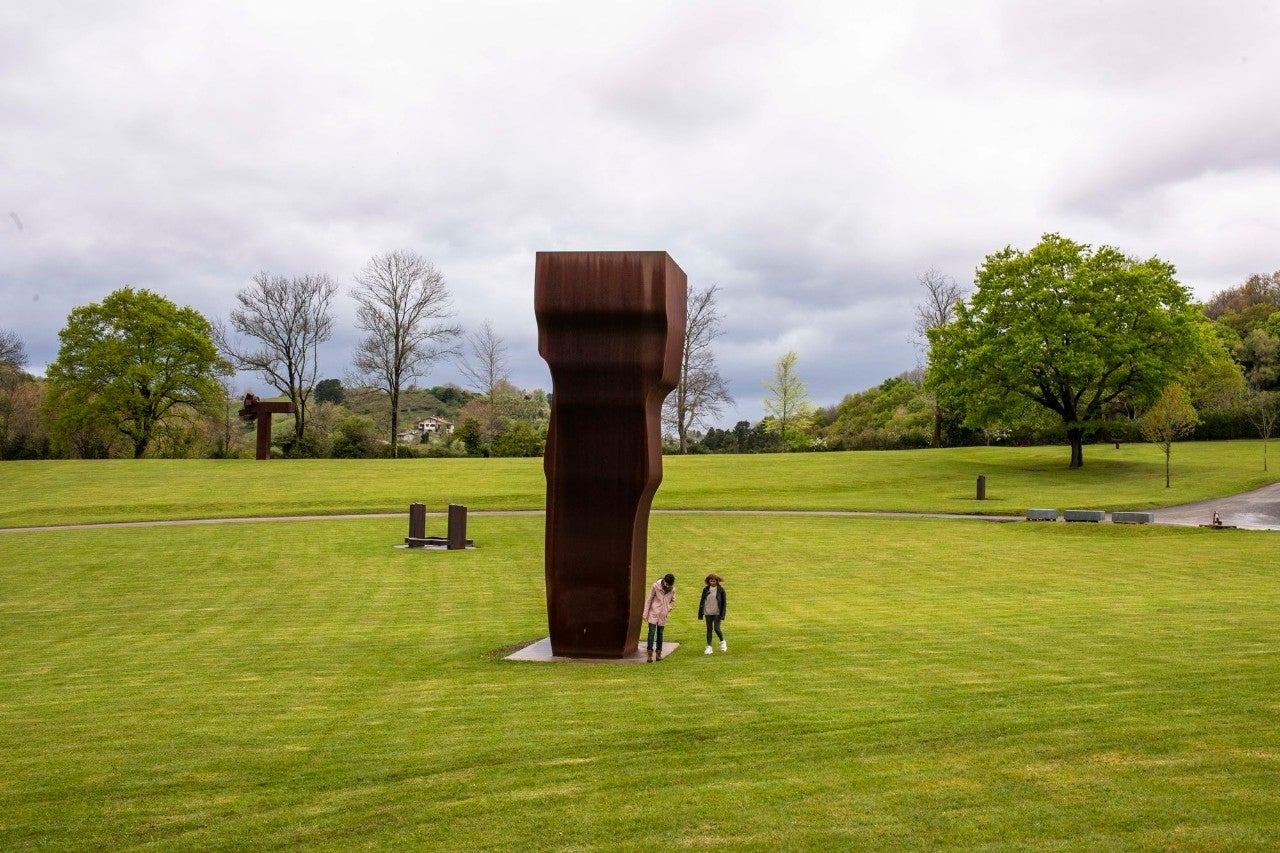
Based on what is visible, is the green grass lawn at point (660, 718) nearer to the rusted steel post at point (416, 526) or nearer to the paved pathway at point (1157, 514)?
the rusted steel post at point (416, 526)

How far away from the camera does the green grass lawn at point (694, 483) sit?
137 feet

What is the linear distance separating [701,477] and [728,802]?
45619 mm

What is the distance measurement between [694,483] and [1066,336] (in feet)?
68.1

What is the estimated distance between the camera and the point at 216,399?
6650 centimetres

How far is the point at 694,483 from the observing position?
51.1 metres

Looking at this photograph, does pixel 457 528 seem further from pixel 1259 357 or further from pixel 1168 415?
pixel 1259 357

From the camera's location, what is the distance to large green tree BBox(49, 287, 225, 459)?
6309 cm

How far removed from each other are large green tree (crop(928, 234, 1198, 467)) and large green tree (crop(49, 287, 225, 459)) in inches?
1834

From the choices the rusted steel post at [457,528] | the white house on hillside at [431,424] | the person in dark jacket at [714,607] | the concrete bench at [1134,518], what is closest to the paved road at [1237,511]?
the concrete bench at [1134,518]

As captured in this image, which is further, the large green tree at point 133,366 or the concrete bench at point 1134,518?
the large green tree at point 133,366

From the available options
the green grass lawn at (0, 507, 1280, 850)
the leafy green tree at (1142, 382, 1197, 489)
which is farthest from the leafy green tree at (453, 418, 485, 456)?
the green grass lawn at (0, 507, 1280, 850)

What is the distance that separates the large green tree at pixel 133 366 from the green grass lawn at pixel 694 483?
729 cm

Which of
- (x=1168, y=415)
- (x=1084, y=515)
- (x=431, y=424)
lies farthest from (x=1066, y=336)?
(x=431, y=424)

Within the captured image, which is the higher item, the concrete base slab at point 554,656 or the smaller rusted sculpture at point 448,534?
the smaller rusted sculpture at point 448,534
